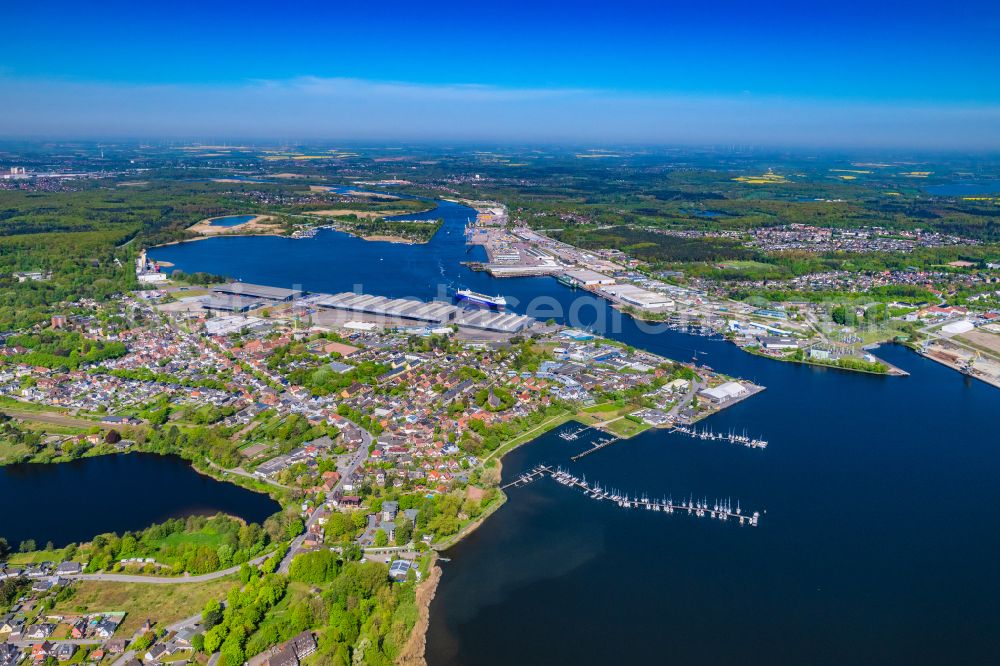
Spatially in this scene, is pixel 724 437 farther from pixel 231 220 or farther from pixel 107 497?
pixel 231 220

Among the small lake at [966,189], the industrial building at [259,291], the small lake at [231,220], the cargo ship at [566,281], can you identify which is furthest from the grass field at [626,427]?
the small lake at [966,189]

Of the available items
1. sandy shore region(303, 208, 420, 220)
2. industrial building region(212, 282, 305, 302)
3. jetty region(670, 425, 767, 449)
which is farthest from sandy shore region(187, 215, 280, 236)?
jetty region(670, 425, 767, 449)

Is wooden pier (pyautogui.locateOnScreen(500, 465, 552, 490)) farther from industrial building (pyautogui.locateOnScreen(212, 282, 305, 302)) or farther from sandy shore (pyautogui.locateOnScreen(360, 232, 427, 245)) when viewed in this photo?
sandy shore (pyautogui.locateOnScreen(360, 232, 427, 245))

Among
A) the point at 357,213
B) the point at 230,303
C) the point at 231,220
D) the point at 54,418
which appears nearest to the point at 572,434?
the point at 54,418

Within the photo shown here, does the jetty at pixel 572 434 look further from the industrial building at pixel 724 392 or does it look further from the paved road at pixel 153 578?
the paved road at pixel 153 578

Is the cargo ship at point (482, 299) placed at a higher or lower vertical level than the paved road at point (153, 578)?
higher

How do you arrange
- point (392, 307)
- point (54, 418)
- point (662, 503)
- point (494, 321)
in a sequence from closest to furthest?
point (662, 503) < point (54, 418) < point (494, 321) < point (392, 307)
